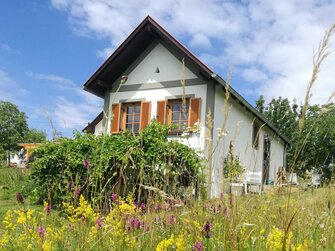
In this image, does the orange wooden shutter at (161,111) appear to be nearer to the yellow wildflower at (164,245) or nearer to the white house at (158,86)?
the white house at (158,86)

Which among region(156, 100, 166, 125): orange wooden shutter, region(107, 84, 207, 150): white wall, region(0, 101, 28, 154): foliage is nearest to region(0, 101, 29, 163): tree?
region(0, 101, 28, 154): foliage

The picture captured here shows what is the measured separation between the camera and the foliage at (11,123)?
54250 mm

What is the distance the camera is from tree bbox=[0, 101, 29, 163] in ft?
177

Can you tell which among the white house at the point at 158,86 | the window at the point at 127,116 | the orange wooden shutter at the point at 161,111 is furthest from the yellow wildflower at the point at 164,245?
the window at the point at 127,116

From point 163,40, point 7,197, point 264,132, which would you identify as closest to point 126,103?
point 163,40

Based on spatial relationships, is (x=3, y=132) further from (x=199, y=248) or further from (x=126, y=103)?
(x=199, y=248)

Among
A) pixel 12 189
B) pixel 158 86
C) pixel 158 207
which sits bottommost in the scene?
pixel 12 189

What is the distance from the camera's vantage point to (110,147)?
27.2 feet

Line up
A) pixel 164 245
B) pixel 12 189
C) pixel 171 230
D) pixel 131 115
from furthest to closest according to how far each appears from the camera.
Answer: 1. pixel 131 115
2. pixel 12 189
3. pixel 171 230
4. pixel 164 245

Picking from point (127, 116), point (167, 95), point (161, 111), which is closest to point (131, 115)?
point (127, 116)

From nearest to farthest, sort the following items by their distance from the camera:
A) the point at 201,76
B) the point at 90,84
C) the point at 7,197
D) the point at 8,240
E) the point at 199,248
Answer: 1. the point at 199,248
2. the point at 8,240
3. the point at 7,197
4. the point at 201,76
5. the point at 90,84

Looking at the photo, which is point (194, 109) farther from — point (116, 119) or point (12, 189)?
A: point (12, 189)

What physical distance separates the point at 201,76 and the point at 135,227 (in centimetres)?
1114

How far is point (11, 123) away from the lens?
60406 mm
